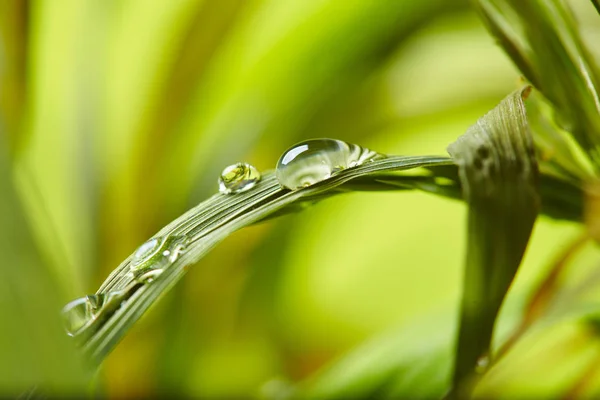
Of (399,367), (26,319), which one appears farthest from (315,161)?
(399,367)

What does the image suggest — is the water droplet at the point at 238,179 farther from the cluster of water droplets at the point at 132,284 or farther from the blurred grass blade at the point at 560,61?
the blurred grass blade at the point at 560,61

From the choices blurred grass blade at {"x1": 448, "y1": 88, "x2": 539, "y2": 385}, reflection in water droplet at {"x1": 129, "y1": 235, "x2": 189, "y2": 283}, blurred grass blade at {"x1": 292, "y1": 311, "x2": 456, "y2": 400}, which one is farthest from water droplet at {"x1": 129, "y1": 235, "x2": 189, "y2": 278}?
blurred grass blade at {"x1": 292, "y1": 311, "x2": 456, "y2": 400}

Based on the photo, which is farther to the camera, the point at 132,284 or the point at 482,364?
the point at 482,364

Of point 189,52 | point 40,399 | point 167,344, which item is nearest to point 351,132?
point 189,52

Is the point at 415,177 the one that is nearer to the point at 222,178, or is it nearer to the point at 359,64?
the point at 222,178

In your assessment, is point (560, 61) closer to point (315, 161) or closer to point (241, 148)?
point (315, 161)

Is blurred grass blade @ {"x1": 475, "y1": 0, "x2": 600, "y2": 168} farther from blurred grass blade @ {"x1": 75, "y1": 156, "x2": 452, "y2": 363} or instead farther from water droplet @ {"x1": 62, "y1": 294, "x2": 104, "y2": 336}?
water droplet @ {"x1": 62, "y1": 294, "x2": 104, "y2": 336}

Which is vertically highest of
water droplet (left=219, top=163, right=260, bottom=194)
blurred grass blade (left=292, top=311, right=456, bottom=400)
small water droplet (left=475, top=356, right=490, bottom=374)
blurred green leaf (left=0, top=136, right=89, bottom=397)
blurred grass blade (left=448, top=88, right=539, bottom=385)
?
water droplet (left=219, top=163, right=260, bottom=194)
